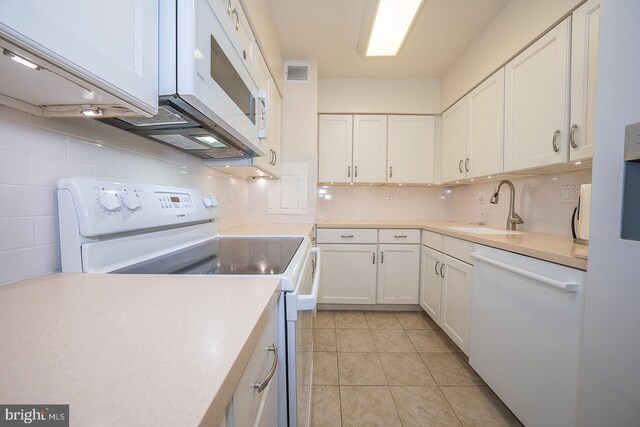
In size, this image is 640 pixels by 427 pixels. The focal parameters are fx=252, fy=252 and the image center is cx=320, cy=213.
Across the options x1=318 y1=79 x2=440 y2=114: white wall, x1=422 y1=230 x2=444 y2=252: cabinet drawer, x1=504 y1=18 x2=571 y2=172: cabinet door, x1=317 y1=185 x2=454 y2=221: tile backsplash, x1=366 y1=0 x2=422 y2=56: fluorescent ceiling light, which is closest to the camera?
x1=504 y1=18 x2=571 y2=172: cabinet door

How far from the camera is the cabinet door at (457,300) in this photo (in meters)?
1.61

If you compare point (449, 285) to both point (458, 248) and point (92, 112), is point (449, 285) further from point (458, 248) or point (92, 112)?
point (92, 112)

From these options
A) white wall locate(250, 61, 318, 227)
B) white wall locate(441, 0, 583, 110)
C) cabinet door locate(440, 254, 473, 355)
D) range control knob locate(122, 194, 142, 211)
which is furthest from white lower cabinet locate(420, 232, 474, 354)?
range control knob locate(122, 194, 142, 211)

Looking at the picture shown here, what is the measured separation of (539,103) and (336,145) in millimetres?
1628

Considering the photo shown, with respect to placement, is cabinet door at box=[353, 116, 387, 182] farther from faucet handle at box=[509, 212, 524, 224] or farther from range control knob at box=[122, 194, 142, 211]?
range control knob at box=[122, 194, 142, 211]

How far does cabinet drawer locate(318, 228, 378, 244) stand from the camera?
7.81ft

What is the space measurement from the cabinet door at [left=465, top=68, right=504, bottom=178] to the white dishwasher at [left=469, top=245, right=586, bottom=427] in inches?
30.0

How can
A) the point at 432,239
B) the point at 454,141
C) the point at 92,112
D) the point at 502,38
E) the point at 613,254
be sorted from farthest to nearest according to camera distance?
the point at 454,141 → the point at 432,239 → the point at 502,38 → the point at 613,254 → the point at 92,112

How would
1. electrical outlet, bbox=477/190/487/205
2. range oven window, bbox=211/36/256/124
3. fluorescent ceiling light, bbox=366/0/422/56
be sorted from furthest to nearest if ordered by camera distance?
electrical outlet, bbox=477/190/487/205
fluorescent ceiling light, bbox=366/0/422/56
range oven window, bbox=211/36/256/124

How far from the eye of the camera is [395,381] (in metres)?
1.50

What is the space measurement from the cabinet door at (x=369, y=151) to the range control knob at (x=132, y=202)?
208cm

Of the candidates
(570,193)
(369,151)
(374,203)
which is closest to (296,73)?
(369,151)

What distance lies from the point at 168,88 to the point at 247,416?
726 mm

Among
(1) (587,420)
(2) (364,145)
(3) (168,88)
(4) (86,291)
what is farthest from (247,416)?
(2) (364,145)
